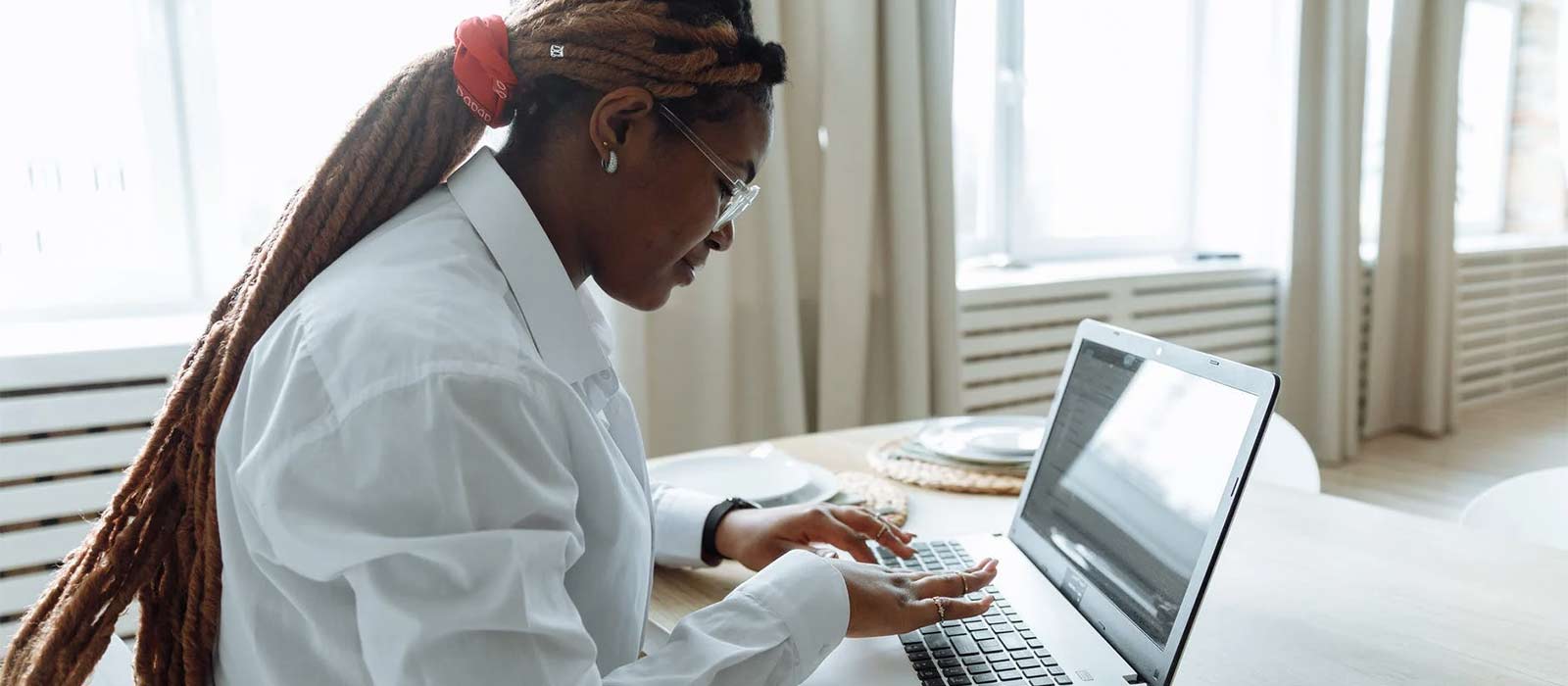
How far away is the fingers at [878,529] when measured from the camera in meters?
Answer: 1.04

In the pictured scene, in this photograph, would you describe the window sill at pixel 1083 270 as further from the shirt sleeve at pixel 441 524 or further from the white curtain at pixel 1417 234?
the shirt sleeve at pixel 441 524

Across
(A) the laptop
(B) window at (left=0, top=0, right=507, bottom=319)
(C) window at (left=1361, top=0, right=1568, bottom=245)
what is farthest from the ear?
(C) window at (left=1361, top=0, right=1568, bottom=245)

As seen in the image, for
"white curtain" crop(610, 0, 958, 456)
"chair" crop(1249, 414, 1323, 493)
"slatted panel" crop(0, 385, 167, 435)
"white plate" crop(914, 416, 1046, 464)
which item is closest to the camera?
"white plate" crop(914, 416, 1046, 464)

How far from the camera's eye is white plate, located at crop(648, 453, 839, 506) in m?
1.22

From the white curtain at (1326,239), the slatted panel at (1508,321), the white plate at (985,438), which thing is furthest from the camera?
the slatted panel at (1508,321)

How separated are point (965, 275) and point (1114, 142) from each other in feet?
3.14

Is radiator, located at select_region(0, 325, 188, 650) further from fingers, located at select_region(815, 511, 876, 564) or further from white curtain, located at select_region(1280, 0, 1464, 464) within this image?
white curtain, located at select_region(1280, 0, 1464, 464)

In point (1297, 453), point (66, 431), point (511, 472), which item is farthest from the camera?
point (66, 431)

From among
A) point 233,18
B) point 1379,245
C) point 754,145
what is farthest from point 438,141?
point 1379,245

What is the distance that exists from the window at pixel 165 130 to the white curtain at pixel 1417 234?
3.43 m

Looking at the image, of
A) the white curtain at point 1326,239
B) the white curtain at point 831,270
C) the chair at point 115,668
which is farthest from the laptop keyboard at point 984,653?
the white curtain at point 1326,239

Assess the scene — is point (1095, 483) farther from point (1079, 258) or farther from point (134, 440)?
point (1079, 258)

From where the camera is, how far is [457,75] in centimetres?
77

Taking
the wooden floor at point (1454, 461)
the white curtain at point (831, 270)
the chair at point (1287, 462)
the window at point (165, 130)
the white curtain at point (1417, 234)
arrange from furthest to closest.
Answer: the white curtain at point (1417, 234)
the wooden floor at point (1454, 461)
the white curtain at point (831, 270)
the window at point (165, 130)
the chair at point (1287, 462)
